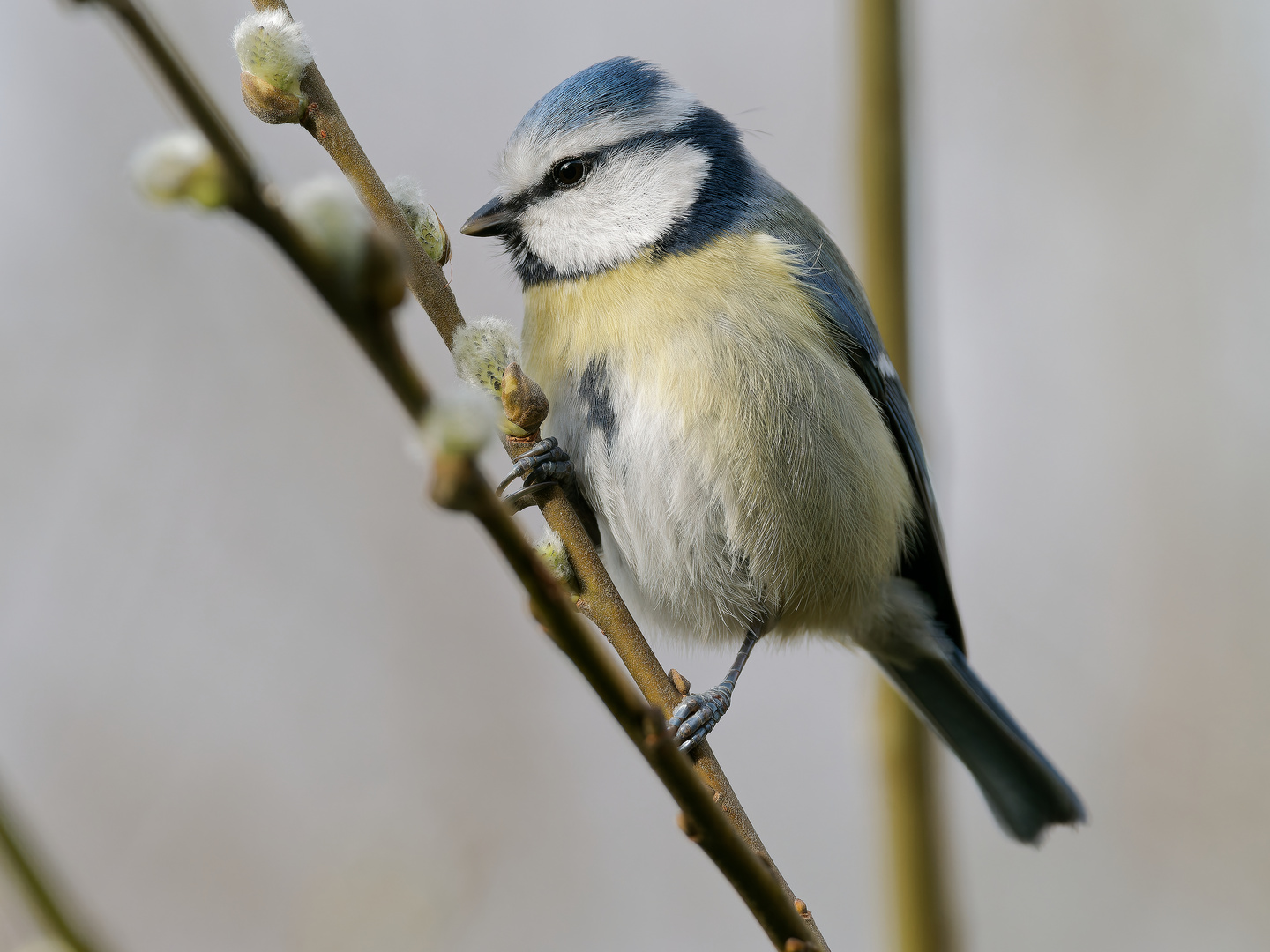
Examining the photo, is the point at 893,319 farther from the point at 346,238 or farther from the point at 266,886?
the point at 266,886

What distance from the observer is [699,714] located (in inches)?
59.7

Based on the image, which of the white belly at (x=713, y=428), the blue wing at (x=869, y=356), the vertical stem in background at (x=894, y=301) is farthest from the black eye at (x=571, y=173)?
the vertical stem in background at (x=894, y=301)

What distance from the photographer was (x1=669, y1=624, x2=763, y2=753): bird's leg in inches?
56.6

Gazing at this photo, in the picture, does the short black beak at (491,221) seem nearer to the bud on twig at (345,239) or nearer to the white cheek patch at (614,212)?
the white cheek patch at (614,212)

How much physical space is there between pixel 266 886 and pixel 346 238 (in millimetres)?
3095

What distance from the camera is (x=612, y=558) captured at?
193cm

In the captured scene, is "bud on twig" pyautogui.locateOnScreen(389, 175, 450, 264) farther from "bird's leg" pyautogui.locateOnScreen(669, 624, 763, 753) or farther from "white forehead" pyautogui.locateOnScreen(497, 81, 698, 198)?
"white forehead" pyautogui.locateOnScreen(497, 81, 698, 198)

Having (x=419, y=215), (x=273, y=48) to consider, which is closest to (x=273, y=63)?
(x=273, y=48)

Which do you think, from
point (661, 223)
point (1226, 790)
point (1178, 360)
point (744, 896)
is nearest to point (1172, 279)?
point (1178, 360)

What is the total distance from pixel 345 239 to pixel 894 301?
148 centimetres

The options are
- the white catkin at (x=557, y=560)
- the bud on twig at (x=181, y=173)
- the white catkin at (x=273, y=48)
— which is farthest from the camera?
the white catkin at (x=557, y=560)

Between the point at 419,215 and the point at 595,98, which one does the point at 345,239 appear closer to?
the point at 419,215

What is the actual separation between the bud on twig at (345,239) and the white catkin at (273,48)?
0.60 meters

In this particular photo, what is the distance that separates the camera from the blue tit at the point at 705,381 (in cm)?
171
